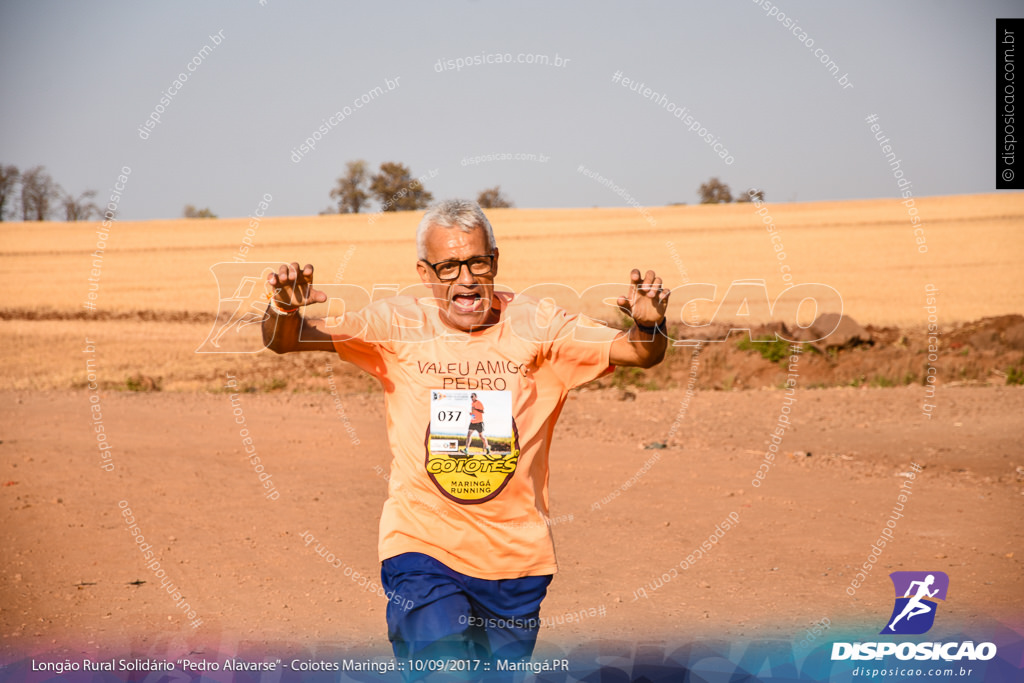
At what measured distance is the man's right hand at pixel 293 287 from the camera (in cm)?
313

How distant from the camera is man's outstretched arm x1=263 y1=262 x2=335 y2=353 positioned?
3.14 metres

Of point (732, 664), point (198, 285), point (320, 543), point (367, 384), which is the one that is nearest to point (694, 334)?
point (367, 384)

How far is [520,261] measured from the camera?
28.3m

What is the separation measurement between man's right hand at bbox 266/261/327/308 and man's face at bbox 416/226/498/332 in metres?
0.41

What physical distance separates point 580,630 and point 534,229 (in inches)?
1272

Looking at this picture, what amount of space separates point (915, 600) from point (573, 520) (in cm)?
260

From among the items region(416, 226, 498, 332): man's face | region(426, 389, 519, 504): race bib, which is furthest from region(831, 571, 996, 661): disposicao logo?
region(416, 226, 498, 332): man's face

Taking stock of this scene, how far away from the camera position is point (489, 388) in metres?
3.33

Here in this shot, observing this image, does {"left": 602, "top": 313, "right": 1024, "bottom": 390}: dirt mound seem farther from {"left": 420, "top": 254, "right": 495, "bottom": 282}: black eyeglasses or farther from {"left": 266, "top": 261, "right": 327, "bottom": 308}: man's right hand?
{"left": 266, "top": 261, "right": 327, "bottom": 308}: man's right hand

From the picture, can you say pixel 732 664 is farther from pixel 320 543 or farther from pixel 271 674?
pixel 320 543

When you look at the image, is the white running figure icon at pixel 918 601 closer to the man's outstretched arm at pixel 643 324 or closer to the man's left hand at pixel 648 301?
the man's outstretched arm at pixel 643 324

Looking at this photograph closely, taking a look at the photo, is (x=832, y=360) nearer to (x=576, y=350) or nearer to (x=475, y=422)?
(x=576, y=350)

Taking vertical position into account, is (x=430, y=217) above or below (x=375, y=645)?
above

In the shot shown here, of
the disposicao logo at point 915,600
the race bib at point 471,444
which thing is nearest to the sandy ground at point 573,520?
the disposicao logo at point 915,600
